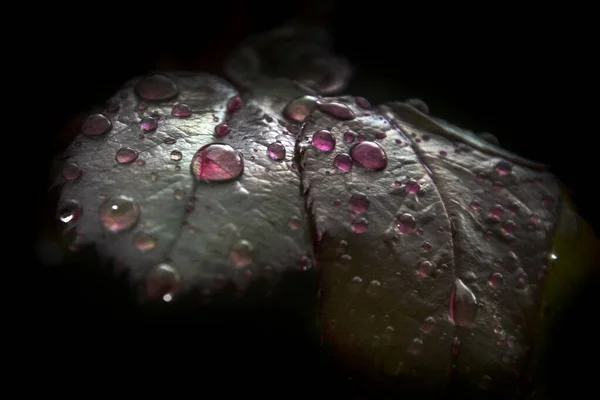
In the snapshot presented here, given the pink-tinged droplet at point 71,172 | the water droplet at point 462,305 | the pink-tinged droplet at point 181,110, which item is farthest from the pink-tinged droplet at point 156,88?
the water droplet at point 462,305

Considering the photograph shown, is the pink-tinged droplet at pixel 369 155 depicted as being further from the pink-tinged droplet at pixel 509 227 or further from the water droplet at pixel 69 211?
the water droplet at pixel 69 211

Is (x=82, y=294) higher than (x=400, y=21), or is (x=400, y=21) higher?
(x=400, y=21)

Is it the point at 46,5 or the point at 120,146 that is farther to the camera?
the point at 46,5

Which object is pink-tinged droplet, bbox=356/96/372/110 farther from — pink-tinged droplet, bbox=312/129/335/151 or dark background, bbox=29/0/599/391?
dark background, bbox=29/0/599/391

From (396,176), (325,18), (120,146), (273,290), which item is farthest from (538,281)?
(325,18)

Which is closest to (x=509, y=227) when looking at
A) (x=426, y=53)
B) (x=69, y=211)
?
(x=69, y=211)

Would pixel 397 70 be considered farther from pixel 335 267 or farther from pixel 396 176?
pixel 335 267
